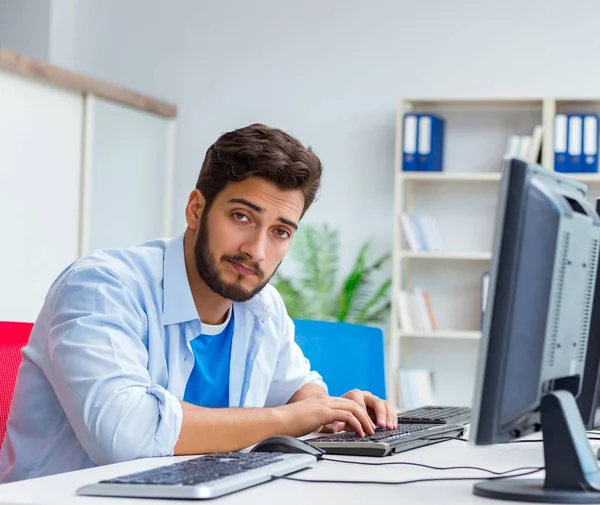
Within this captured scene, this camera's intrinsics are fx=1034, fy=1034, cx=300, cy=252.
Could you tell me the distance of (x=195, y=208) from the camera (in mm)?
2127

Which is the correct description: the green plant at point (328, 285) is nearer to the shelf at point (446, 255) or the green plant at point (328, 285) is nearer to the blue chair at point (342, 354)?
the shelf at point (446, 255)

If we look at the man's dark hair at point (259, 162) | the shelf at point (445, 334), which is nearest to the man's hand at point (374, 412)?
the man's dark hair at point (259, 162)

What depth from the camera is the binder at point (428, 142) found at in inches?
201

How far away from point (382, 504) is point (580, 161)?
159 inches

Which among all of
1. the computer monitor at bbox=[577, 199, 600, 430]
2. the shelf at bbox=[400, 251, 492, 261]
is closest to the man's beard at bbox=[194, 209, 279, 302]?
the computer monitor at bbox=[577, 199, 600, 430]

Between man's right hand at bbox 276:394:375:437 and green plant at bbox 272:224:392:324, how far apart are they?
3368 mm

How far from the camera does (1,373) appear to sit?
6.40 feet

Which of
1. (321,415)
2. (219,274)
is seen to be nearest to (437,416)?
(321,415)

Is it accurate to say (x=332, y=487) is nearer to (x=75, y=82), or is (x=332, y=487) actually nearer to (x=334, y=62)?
(x=75, y=82)

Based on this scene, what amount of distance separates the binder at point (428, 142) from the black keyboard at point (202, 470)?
148 inches

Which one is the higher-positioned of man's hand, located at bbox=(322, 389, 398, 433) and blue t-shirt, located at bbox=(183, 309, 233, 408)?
blue t-shirt, located at bbox=(183, 309, 233, 408)

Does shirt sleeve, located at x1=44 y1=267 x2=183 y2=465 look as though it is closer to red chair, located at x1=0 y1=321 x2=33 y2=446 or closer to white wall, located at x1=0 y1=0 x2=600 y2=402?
red chair, located at x1=0 y1=321 x2=33 y2=446

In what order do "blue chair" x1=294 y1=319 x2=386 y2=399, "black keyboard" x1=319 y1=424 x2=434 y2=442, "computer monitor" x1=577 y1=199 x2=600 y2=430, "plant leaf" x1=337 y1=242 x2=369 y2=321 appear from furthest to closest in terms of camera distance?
"plant leaf" x1=337 y1=242 x2=369 y2=321
"blue chair" x1=294 y1=319 x2=386 y2=399
"black keyboard" x1=319 y1=424 x2=434 y2=442
"computer monitor" x1=577 y1=199 x2=600 y2=430

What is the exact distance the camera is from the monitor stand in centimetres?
125
